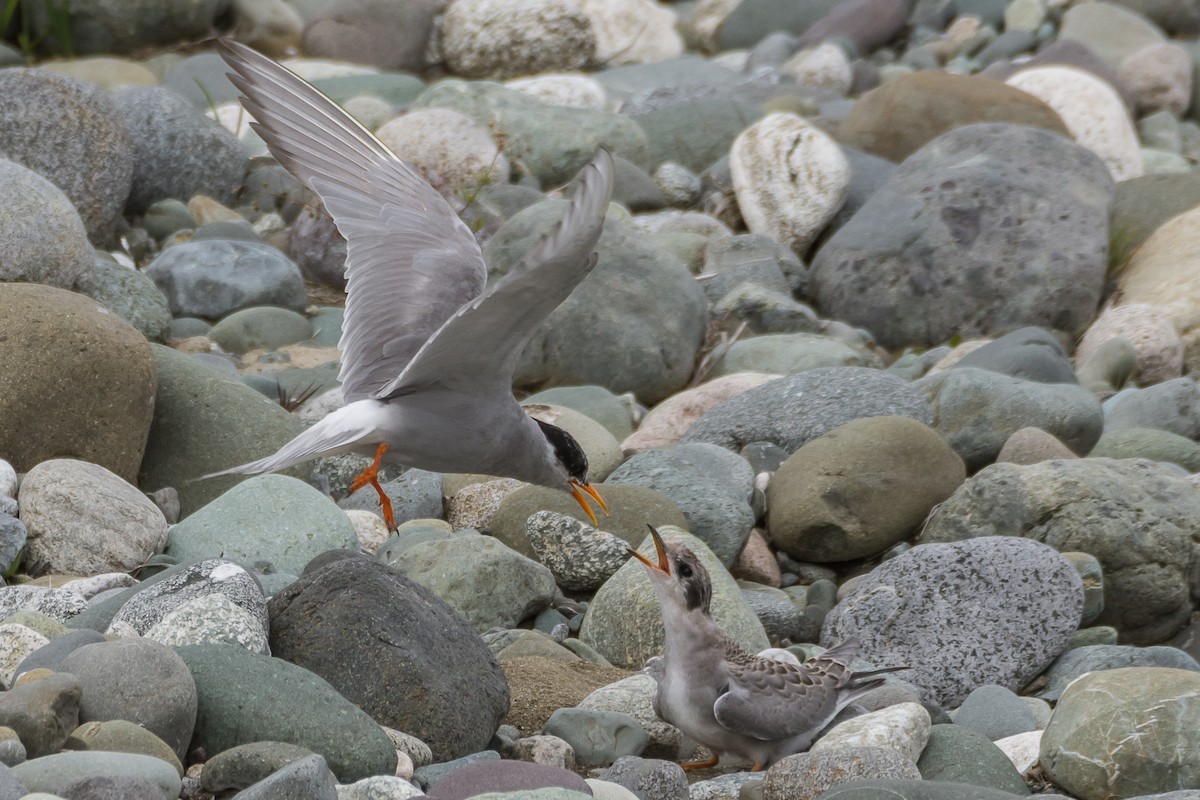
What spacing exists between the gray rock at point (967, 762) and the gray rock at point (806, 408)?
2929 millimetres

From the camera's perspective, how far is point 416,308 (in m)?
5.32

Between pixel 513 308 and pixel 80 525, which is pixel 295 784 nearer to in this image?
pixel 513 308

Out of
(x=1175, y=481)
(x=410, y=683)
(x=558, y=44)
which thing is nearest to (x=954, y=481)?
(x=1175, y=481)

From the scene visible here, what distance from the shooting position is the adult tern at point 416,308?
3.91m

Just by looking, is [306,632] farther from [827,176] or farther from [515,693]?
[827,176]

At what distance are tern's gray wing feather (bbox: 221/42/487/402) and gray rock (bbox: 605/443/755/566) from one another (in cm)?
158

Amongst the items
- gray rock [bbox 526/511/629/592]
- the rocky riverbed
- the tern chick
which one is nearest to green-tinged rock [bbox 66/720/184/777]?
the rocky riverbed

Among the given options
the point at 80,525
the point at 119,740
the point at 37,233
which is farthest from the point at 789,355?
the point at 119,740

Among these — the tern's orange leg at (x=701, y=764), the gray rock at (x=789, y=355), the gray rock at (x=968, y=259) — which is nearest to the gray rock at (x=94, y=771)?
the tern's orange leg at (x=701, y=764)

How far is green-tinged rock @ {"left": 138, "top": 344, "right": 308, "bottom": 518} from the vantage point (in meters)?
6.58

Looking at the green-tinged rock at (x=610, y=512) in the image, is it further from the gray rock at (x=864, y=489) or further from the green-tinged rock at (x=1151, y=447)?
the green-tinged rock at (x=1151, y=447)

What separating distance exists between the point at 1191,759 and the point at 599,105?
9.79m

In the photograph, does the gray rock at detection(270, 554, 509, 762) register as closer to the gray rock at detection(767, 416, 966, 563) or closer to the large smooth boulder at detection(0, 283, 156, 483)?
the large smooth boulder at detection(0, 283, 156, 483)

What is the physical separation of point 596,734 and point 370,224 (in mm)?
2177
